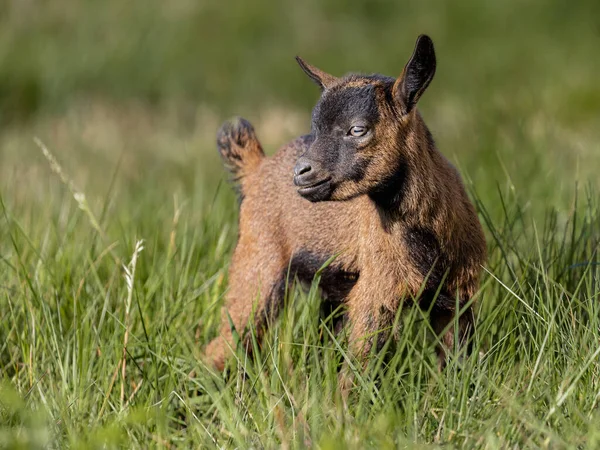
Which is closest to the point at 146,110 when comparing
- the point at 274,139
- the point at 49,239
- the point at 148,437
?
the point at 274,139

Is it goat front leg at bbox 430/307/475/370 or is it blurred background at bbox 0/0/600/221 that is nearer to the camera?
goat front leg at bbox 430/307/475/370

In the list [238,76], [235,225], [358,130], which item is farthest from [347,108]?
[238,76]

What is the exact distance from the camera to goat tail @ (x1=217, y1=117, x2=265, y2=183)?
16.4ft

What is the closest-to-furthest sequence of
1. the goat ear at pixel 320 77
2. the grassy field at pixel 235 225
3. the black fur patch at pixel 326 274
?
the grassy field at pixel 235 225
the goat ear at pixel 320 77
the black fur patch at pixel 326 274

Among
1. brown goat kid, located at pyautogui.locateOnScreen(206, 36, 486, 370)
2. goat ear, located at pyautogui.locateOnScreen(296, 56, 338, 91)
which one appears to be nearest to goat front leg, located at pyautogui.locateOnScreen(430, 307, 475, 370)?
brown goat kid, located at pyautogui.locateOnScreen(206, 36, 486, 370)

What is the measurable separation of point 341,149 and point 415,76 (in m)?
0.41

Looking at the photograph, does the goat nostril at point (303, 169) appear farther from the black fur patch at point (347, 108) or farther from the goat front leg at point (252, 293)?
the goat front leg at point (252, 293)

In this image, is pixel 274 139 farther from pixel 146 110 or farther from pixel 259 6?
pixel 259 6

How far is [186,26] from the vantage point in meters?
13.2

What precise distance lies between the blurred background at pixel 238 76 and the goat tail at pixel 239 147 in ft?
5.64

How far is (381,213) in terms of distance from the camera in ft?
13.2

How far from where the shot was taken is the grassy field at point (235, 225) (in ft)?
11.3

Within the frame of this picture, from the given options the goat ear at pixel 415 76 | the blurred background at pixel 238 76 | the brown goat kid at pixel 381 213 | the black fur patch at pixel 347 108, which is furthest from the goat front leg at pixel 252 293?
the blurred background at pixel 238 76

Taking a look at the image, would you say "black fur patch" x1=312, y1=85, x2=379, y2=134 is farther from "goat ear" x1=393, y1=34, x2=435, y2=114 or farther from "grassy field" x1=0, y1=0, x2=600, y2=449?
"grassy field" x1=0, y1=0, x2=600, y2=449
